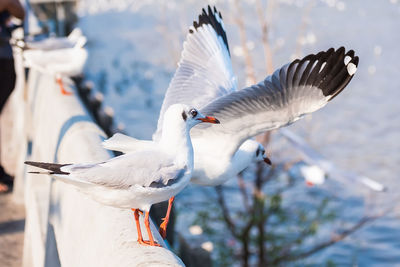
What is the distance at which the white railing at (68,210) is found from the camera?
2572 millimetres

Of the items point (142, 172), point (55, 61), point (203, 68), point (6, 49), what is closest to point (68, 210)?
point (142, 172)

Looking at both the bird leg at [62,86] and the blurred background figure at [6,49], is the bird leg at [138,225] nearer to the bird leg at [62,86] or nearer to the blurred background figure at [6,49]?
the bird leg at [62,86]

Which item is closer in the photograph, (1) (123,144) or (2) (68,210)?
(1) (123,144)

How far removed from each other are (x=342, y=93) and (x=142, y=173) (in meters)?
16.0

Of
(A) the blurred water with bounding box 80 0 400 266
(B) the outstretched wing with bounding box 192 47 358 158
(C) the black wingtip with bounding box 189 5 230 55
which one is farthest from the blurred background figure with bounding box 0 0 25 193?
(A) the blurred water with bounding box 80 0 400 266

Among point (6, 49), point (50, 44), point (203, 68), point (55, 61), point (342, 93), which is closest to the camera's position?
point (203, 68)

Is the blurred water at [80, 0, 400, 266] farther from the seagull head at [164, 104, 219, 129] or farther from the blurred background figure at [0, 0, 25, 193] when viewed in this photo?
the seagull head at [164, 104, 219, 129]

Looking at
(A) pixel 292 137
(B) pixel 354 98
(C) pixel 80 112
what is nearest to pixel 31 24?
(A) pixel 292 137

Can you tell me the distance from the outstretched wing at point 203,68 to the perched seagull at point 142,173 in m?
→ 1.30

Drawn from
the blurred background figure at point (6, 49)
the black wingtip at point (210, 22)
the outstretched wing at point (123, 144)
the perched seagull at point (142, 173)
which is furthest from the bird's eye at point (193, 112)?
the blurred background figure at point (6, 49)

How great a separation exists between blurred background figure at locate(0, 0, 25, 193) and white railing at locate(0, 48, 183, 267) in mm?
284

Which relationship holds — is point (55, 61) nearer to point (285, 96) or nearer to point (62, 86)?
point (62, 86)

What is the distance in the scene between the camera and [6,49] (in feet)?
20.0

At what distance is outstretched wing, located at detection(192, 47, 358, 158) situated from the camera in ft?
12.0
